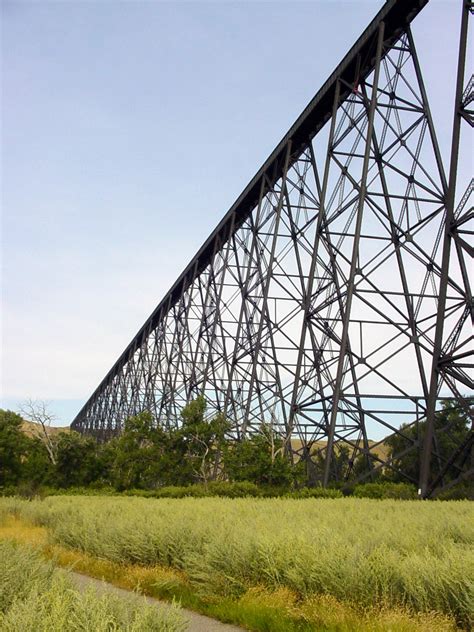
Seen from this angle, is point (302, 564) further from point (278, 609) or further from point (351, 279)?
point (351, 279)

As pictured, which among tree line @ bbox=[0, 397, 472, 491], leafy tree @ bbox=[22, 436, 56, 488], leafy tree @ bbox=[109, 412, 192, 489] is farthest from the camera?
leafy tree @ bbox=[22, 436, 56, 488]

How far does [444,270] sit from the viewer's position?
15039 mm

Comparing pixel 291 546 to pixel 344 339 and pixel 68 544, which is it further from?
pixel 344 339

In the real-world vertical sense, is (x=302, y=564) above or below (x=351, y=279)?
below

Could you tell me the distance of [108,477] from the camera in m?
35.0

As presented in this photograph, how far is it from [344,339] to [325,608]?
1177 centimetres

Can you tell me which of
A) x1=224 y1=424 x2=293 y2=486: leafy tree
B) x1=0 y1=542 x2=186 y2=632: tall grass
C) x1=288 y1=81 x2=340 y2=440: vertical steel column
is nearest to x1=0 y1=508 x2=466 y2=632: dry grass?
x1=0 y1=542 x2=186 y2=632: tall grass

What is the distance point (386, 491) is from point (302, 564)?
39.0 ft

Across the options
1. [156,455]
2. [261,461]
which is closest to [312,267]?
[261,461]

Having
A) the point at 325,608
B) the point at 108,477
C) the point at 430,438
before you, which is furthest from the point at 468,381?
the point at 108,477

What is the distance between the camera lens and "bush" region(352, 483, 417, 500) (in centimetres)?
1688

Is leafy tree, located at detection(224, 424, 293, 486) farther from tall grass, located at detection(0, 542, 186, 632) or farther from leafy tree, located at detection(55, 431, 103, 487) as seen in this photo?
tall grass, located at detection(0, 542, 186, 632)

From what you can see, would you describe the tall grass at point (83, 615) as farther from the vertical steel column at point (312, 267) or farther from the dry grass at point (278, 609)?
the vertical steel column at point (312, 267)

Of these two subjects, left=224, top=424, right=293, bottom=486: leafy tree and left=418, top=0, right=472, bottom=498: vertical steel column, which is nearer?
left=418, top=0, right=472, bottom=498: vertical steel column
